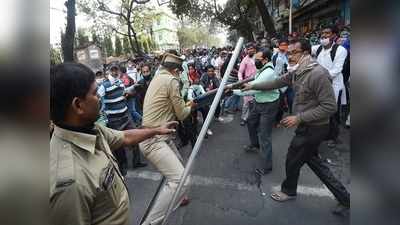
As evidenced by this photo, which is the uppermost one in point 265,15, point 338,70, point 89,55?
point 265,15

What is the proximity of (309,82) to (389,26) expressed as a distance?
2477mm

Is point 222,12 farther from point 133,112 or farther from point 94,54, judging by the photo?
point 133,112

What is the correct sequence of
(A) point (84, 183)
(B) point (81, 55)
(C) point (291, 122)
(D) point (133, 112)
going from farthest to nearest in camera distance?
(B) point (81, 55)
(D) point (133, 112)
(C) point (291, 122)
(A) point (84, 183)

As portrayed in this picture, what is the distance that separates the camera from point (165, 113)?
314 cm

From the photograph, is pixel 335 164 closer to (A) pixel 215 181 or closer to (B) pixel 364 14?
(A) pixel 215 181

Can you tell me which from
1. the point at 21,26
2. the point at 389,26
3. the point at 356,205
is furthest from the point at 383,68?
the point at 21,26

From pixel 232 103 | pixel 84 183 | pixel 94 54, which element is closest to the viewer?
pixel 84 183

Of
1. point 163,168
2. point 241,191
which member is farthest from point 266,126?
point 163,168

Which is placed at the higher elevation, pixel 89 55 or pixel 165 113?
pixel 89 55

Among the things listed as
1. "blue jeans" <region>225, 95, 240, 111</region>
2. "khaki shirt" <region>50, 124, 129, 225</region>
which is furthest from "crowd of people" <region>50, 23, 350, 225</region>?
"blue jeans" <region>225, 95, 240, 111</region>

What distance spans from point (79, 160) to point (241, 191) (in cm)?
293

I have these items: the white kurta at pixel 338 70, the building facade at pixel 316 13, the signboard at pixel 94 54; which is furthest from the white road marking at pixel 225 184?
the building facade at pixel 316 13

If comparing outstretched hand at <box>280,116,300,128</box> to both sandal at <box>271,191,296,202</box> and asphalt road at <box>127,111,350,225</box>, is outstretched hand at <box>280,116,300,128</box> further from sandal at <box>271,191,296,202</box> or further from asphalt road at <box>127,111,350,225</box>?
sandal at <box>271,191,296,202</box>

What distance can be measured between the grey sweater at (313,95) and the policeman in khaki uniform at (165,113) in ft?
3.73
